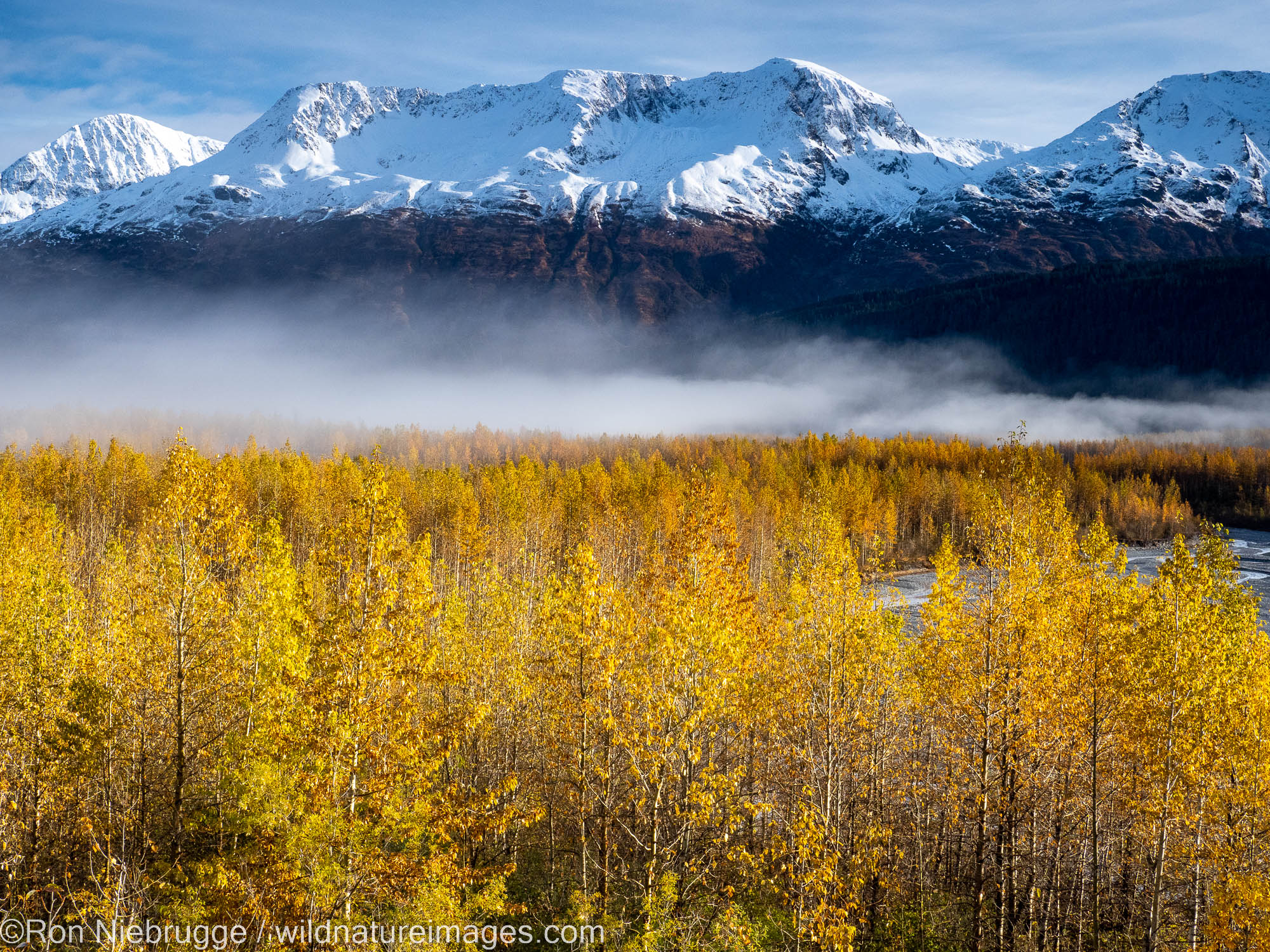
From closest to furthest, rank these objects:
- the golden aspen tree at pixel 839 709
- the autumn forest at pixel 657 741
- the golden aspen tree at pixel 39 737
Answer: the autumn forest at pixel 657 741 → the golden aspen tree at pixel 39 737 → the golden aspen tree at pixel 839 709

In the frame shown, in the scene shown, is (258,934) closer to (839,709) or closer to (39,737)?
(39,737)

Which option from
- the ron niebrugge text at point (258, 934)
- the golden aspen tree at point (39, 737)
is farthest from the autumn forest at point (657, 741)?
the ron niebrugge text at point (258, 934)

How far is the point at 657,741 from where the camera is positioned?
2138cm

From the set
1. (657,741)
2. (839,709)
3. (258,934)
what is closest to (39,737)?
(258,934)

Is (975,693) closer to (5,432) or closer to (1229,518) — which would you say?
(1229,518)

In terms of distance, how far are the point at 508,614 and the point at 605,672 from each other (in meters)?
16.9

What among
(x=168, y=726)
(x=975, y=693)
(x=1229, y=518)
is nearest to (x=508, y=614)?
(x=168, y=726)

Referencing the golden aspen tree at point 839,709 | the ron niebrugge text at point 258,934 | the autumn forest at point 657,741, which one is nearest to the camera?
the ron niebrugge text at point 258,934

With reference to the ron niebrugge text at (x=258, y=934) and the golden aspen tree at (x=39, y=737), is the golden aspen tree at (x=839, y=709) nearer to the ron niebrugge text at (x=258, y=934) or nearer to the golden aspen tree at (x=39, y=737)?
the ron niebrugge text at (x=258, y=934)

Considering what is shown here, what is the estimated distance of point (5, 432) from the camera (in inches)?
7623

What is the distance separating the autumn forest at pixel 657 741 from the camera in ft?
57.5

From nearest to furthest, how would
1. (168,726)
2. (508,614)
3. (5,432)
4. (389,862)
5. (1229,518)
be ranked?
(389,862), (168,726), (508,614), (1229,518), (5,432)

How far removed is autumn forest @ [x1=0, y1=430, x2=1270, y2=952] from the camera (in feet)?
57.5

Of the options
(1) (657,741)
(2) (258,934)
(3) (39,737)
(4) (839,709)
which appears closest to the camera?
(2) (258,934)
